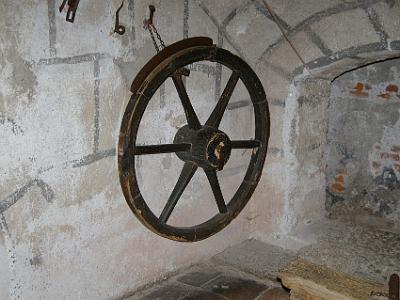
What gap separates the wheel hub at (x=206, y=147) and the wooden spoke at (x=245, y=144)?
0.30 feet

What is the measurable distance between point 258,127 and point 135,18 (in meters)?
0.84

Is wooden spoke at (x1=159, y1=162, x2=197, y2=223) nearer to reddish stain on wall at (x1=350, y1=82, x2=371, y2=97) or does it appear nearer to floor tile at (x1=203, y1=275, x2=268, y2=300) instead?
floor tile at (x1=203, y1=275, x2=268, y2=300)

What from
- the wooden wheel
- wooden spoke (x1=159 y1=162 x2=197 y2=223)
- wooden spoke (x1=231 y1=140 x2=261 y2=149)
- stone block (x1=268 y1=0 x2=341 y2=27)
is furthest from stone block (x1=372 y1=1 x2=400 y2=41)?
wooden spoke (x1=159 y1=162 x2=197 y2=223)

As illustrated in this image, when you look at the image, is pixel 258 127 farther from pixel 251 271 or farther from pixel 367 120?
pixel 367 120

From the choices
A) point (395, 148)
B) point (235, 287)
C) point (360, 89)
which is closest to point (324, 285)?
point (235, 287)

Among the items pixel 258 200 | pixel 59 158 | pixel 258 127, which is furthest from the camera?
pixel 258 200

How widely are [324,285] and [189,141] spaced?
0.85 m

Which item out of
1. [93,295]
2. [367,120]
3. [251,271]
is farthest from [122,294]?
[367,120]

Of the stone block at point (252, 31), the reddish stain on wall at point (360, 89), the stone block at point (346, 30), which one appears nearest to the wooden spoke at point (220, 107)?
the stone block at point (252, 31)

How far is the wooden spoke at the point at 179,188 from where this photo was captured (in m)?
2.26

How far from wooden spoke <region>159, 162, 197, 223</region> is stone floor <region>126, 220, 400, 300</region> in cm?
40

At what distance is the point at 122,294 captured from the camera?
2326mm

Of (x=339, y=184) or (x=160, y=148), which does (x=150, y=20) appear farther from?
(x=339, y=184)

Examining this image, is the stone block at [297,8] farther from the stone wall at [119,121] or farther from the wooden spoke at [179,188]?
the wooden spoke at [179,188]
